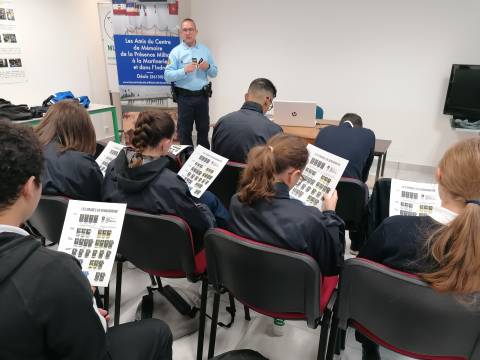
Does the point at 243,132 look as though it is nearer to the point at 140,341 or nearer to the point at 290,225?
the point at 290,225

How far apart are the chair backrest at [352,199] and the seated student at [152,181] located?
30.8 inches

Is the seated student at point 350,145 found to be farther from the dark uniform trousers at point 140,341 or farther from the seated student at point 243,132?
the dark uniform trousers at point 140,341

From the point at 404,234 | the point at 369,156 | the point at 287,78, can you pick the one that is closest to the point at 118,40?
the point at 287,78

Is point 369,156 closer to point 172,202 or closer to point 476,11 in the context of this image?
point 172,202

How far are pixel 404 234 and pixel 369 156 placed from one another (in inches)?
53.0

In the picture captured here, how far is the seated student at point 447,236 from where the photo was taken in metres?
0.91

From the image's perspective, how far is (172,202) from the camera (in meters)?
1.44

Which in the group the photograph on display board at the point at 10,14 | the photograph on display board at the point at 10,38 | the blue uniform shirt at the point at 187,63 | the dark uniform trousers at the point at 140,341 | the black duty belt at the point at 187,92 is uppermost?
the photograph on display board at the point at 10,14

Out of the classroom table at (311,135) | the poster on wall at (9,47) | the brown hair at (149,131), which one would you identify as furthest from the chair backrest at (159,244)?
the poster on wall at (9,47)

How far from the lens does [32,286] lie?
0.67m

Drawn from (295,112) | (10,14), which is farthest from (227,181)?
(10,14)

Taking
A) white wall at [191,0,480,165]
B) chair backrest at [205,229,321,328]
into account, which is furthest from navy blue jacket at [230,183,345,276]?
white wall at [191,0,480,165]

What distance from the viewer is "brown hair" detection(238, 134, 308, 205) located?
4.09 feet

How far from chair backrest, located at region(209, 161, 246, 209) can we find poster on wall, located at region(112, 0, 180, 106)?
3109 mm
